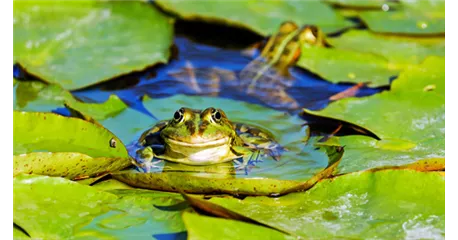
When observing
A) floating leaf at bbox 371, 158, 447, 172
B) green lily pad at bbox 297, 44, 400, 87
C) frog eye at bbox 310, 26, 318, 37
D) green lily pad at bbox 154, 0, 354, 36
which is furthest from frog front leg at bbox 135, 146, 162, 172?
frog eye at bbox 310, 26, 318, 37

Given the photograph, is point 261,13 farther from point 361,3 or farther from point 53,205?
point 53,205

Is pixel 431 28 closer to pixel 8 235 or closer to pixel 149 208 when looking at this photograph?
pixel 149 208

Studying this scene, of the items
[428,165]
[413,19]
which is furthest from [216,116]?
[413,19]

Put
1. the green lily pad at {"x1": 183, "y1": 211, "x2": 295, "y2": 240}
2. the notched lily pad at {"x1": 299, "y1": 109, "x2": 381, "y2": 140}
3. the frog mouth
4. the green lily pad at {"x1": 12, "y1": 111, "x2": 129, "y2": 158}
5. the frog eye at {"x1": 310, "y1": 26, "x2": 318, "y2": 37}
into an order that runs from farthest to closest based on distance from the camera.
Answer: the frog eye at {"x1": 310, "y1": 26, "x2": 318, "y2": 37}, the notched lily pad at {"x1": 299, "y1": 109, "x2": 381, "y2": 140}, the frog mouth, the green lily pad at {"x1": 12, "y1": 111, "x2": 129, "y2": 158}, the green lily pad at {"x1": 183, "y1": 211, "x2": 295, "y2": 240}

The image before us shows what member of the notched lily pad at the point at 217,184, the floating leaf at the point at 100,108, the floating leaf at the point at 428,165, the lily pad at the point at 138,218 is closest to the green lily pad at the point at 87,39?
the floating leaf at the point at 100,108

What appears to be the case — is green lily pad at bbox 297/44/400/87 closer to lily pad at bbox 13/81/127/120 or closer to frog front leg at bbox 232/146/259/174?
frog front leg at bbox 232/146/259/174

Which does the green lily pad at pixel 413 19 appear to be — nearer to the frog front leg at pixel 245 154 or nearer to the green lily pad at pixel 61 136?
the frog front leg at pixel 245 154
